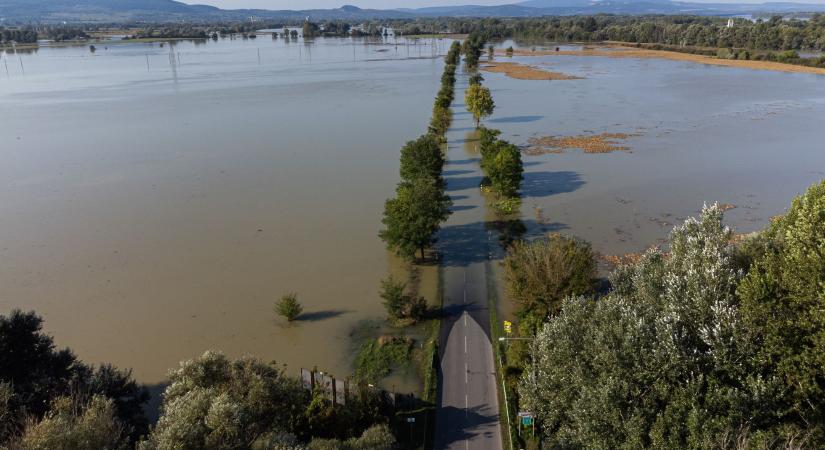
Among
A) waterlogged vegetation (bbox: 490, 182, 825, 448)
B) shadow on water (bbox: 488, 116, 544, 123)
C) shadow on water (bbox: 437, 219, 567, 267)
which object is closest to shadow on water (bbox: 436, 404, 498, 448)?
waterlogged vegetation (bbox: 490, 182, 825, 448)

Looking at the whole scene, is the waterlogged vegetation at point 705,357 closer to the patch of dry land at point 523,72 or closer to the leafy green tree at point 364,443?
the leafy green tree at point 364,443

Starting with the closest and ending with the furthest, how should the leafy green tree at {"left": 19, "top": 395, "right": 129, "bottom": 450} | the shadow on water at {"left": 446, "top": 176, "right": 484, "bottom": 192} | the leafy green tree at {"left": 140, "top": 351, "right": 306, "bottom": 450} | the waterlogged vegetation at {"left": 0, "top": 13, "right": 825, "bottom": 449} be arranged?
the leafy green tree at {"left": 19, "top": 395, "right": 129, "bottom": 450} < the leafy green tree at {"left": 140, "top": 351, "right": 306, "bottom": 450} < the waterlogged vegetation at {"left": 0, "top": 13, "right": 825, "bottom": 449} < the shadow on water at {"left": 446, "top": 176, "right": 484, "bottom": 192}

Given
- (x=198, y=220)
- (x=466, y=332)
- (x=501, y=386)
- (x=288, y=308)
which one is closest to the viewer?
(x=501, y=386)

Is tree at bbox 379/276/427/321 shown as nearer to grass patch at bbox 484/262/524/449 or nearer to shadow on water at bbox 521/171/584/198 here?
grass patch at bbox 484/262/524/449

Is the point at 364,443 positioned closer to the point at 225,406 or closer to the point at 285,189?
the point at 225,406

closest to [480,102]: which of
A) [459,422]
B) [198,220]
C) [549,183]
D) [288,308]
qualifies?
[549,183]
